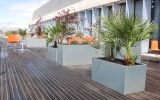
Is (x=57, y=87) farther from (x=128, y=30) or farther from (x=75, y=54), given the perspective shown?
(x=75, y=54)

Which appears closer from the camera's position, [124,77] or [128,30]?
[124,77]

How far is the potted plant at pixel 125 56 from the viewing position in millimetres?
5329

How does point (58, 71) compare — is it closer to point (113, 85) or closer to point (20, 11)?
point (113, 85)

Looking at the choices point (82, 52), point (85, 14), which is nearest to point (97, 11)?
point (85, 14)

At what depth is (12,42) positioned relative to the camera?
2353 cm

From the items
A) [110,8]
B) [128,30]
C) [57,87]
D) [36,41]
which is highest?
[110,8]

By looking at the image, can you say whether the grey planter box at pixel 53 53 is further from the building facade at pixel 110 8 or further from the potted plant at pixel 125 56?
the potted plant at pixel 125 56

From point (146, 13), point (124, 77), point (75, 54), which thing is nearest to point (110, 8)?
point (146, 13)

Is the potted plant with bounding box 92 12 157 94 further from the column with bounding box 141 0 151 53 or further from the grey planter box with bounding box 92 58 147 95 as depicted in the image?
the column with bounding box 141 0 151 53

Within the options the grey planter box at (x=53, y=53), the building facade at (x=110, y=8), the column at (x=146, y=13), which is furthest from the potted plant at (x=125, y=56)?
the column at (x=146, y=13)

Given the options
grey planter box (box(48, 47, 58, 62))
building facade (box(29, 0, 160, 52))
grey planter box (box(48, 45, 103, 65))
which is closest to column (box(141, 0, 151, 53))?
building facade (box(29, 0, 160, 52))

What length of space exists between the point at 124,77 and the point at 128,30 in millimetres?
991

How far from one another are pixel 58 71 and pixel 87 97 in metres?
3.02

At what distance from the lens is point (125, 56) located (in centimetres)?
570
